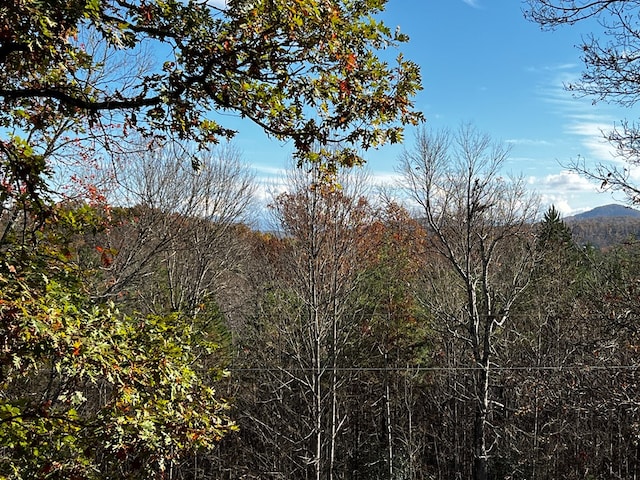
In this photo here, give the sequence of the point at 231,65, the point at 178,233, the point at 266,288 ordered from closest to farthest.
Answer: the point at 231,65, the point at 178,233, the point at 266,288

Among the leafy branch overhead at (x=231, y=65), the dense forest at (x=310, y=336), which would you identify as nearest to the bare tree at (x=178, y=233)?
the dense forest at (x=310, y=336)

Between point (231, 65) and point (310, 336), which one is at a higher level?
point (231, 65)

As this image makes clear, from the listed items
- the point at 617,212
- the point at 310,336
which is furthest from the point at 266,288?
the point at 617,212

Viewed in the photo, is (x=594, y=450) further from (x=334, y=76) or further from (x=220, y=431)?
(x=334, y=76)

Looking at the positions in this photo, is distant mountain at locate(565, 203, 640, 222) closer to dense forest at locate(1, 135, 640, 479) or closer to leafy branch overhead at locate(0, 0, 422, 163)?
dense forest at locate(1, 135, 640, 479)

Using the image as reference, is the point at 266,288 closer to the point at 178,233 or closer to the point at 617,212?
the point at 178,233

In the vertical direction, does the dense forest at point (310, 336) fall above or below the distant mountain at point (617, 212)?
below

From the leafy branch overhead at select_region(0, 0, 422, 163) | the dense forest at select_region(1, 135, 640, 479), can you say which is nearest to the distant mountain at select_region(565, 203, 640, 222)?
the dense forest at select_region(1, 135, 640, 479)

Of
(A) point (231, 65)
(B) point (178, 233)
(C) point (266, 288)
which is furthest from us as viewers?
(C) point (266, 288)

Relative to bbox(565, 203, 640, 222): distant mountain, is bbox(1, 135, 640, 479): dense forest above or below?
below

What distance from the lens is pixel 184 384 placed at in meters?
3.12

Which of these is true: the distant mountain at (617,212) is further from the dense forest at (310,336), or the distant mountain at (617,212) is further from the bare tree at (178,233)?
the bare tree at (178,233)

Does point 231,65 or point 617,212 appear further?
point 617,212

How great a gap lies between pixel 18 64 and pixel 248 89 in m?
1.30
